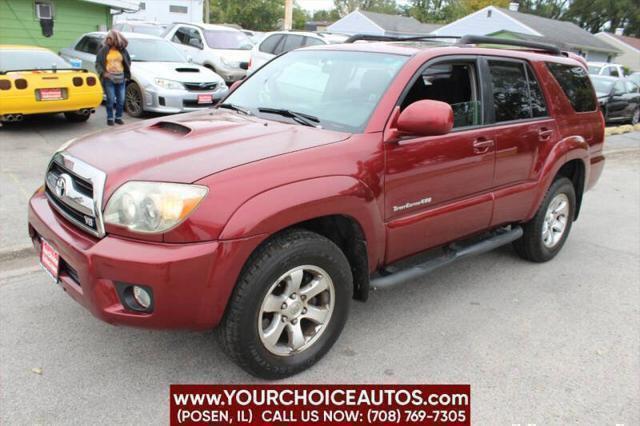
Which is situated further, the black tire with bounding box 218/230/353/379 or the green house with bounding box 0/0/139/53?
the green house with bounding box 0/0/139/53

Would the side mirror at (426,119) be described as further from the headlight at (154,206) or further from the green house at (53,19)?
the green house at (53,19)

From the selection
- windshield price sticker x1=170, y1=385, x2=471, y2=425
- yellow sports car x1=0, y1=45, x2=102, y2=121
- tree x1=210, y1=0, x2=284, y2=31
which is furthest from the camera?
tree x1=210, y1=0, x2=284, y2=31

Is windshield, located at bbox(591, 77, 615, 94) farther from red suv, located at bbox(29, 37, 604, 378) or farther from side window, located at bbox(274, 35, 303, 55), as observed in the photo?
red suv, located at bbox(29, 37, 604, 378)

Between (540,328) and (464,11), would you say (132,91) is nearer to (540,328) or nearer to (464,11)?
(540,328)

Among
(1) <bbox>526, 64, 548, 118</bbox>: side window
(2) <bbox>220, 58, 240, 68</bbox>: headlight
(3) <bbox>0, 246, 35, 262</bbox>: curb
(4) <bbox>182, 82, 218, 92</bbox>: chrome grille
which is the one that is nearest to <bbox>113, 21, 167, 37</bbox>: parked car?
(2) <bbox>220, 58, 240, 68</bbox>: headlight

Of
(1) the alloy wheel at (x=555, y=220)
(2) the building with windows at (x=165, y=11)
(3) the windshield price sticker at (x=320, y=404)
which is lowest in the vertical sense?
(3) the windshield price sticker at (x=320, y=404)

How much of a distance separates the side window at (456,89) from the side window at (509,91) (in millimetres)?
201

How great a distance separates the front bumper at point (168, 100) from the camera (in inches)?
384

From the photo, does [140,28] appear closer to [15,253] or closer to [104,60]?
[104,60]

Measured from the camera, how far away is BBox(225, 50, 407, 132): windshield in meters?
3.37

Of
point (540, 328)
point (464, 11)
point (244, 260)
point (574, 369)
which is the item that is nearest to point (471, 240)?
point (540, 328)

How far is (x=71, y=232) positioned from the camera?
2814mm

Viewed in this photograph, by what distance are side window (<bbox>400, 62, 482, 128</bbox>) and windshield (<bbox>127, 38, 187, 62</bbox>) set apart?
828 centimetres

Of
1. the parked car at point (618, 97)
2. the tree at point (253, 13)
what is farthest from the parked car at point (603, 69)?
the tree at point (253, 13)
